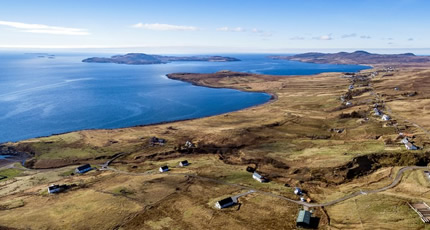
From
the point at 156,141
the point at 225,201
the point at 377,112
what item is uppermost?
the point at 377,112

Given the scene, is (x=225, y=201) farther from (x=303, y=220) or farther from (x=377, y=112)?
(x=377, y=112)

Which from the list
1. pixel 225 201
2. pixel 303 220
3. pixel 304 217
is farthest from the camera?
pixel 225 201

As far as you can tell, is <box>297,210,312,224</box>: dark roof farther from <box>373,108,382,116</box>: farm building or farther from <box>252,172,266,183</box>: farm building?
<box>373,108,382,116</box>: farm building

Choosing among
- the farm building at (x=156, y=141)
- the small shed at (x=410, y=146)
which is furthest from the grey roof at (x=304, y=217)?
the farm building at (x=156, y=141)

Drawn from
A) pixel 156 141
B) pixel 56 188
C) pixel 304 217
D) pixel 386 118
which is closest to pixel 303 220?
pixel 304 217

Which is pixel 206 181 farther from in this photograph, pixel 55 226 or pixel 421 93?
pixel 421 93

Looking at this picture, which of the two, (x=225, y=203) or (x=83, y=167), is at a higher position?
(x=225, y=203)

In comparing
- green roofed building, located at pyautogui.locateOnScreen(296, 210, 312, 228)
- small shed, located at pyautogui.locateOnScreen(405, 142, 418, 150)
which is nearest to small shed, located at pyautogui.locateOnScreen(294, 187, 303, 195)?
green roofed building, located at pyautogui.locateOnScreen(296, 210, 312, 228)

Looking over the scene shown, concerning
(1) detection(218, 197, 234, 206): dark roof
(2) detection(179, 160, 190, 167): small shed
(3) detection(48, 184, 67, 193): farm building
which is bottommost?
(3) detection(48, 184, 67, 193): farm building

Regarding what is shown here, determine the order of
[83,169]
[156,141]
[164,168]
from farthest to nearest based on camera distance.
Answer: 1. [156,141]
2. [83,169]
3. [164,168]
